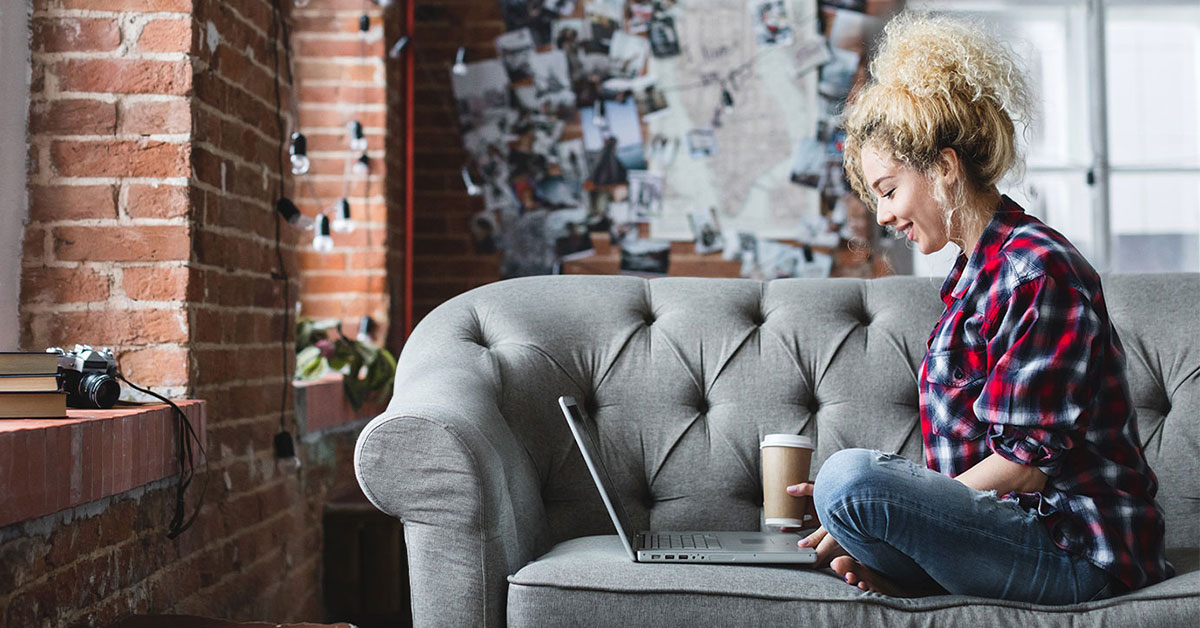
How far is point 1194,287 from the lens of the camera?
2.02 metres

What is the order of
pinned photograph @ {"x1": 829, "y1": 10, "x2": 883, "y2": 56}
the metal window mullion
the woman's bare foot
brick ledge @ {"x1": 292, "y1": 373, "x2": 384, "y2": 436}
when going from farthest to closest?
the metal window mullion
pinned photograph @ {"x1": 829, "y1": 10, "x2": 883, "y2": 56}
brick ledge @ {"x1": 292, "y1": 373, "x2": 384, "y2": 436}
the woman's bare foot

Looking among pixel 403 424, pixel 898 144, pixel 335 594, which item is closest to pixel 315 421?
pixel 335 594

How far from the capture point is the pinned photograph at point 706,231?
3.53 m

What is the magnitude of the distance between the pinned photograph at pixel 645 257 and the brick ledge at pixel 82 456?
1850 mm

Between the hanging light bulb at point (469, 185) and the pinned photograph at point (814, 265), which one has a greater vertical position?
the hanging light bulb at point (469, 185)

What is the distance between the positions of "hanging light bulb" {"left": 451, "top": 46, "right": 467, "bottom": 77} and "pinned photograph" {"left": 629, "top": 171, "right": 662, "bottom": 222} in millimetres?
647

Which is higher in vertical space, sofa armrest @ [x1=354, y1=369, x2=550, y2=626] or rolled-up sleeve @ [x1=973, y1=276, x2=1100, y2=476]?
rolled-up sleeve @ [x1=973, y1=276, x2=1100, y2=476]

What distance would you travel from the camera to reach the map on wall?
3.53 metres

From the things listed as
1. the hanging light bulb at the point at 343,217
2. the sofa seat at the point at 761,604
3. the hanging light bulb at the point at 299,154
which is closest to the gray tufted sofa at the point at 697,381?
the sofa seat at the point at 761,604

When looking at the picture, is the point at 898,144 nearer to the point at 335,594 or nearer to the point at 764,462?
the point at 764,462

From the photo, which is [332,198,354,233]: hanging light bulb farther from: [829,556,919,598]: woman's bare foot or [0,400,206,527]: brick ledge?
[829,556,919,598]: woman's bare foot

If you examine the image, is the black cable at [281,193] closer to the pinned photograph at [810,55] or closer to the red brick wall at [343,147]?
the red brick wall at [343,147]

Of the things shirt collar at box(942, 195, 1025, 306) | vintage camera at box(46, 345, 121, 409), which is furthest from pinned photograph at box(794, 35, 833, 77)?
vintage camera at box(46, 345, 121, 409)

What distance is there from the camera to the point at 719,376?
2.01 meters
